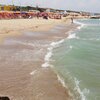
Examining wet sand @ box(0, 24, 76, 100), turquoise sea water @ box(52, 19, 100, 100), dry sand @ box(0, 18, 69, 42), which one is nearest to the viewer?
wet sand @ box(0, 24, 76, 100)

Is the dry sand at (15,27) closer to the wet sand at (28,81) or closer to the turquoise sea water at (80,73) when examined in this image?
the turquoise sea water at (80,73)

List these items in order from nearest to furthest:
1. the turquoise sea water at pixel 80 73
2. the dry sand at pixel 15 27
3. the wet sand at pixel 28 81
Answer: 1. the wet sand at pixel 28 81
2. the turquoise sea water at pixel 80 73
3. the dry sand at pixel 15 27

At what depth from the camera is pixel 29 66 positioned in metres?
13.9

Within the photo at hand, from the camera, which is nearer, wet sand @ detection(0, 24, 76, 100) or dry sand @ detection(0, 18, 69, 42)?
wet sand @ detection(0, 24, 76, 100)

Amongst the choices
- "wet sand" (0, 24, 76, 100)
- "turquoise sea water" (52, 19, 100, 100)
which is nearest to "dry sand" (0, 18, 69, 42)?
"turquoise sea water" (52, 19, 100, 100)

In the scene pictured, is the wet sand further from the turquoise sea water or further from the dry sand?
the dry sand

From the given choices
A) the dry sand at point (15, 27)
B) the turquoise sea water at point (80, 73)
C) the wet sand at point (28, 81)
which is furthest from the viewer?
the dry sand at point (15, 27)

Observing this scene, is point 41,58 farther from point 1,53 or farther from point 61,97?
point 61,97

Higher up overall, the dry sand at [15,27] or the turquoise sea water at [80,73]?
the turquoise sea water at [80,73]

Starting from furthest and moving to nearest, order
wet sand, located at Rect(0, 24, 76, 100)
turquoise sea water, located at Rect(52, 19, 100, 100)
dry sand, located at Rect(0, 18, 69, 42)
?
1. dry sand, located at Rect(0, 18, 69, 42)
2. turquoise sea water, located at Rect(52, 19, 100, 100)
3. wet sand, located at Rect(0, 24, 76, 100)

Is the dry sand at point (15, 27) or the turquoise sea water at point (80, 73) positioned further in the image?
the dry sand at point (15, 27)

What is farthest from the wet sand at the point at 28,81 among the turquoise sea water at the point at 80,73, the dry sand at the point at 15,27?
the dry sand at the point at 15,27

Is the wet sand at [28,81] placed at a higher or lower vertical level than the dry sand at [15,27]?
higher

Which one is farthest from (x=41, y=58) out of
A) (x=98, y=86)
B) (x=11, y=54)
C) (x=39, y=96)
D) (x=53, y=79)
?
(x=39, y=96)
